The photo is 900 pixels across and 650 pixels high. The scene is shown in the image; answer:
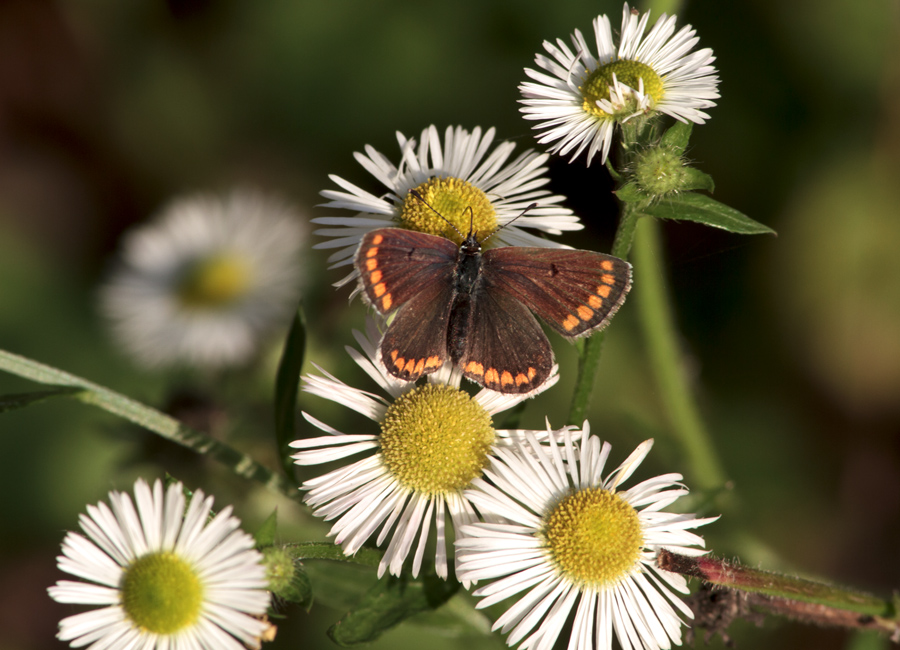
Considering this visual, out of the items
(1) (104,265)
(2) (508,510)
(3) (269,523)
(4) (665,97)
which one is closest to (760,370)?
(4) (665,97)

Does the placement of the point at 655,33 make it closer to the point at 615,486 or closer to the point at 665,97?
the point at 665,97

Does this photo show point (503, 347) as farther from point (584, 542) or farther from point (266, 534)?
point (266, 534)

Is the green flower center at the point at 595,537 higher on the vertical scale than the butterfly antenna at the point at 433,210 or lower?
lower

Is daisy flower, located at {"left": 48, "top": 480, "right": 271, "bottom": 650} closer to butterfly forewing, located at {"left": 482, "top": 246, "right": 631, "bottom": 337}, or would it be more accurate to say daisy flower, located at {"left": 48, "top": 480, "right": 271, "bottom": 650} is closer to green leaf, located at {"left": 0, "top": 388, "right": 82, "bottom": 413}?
green leaf, located at {"left": 0, "top": 388, "right": 82, "bottom": 413}

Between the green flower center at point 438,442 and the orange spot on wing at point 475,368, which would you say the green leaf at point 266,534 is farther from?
the orange spot on wing at point 475,368

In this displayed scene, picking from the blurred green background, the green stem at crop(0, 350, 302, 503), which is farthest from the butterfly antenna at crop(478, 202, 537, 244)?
the green stem at crop(0, 350, 302, 503)

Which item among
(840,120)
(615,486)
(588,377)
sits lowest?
(615,486)

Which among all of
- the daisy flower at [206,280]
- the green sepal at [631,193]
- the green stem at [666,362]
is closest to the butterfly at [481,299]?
the green sepal at [631,193]
